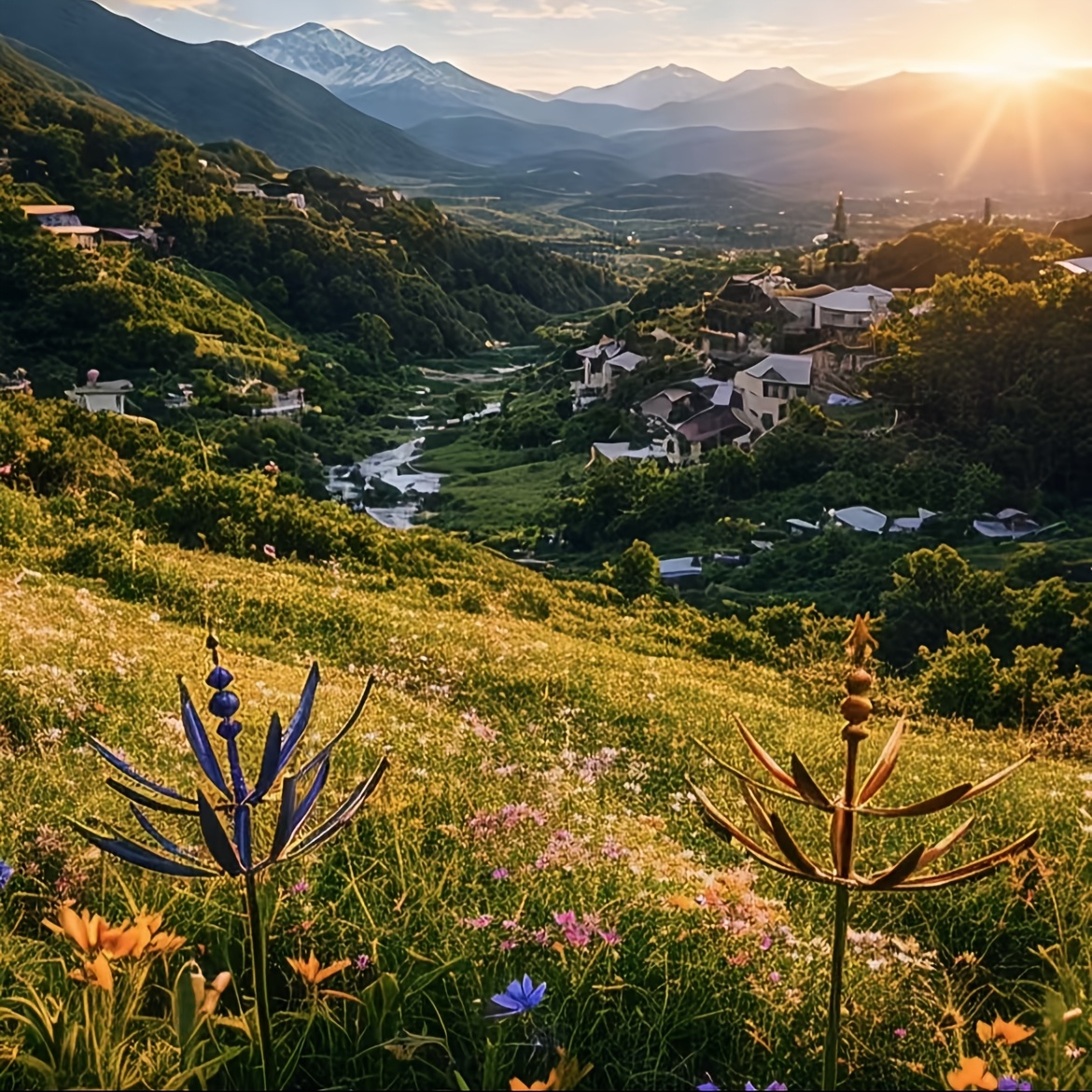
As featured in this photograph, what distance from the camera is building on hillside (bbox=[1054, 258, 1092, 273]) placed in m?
35.7

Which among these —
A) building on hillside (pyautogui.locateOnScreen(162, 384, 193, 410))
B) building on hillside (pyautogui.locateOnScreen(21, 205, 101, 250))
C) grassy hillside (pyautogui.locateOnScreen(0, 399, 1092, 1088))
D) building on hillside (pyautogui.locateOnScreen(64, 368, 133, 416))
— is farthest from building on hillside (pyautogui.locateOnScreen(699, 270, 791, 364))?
grassy hillside (pyautogui.locateOnScreen(0, 399, 1092, 1088))

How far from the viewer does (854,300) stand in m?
42.1

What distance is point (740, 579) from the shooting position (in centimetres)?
2438

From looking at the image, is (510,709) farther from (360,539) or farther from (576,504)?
(576,504)

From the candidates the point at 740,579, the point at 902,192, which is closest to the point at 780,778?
the point at 740,579

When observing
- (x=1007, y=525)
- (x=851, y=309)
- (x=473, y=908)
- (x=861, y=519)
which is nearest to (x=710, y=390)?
(x=851, y=309)

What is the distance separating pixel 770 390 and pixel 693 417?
2787mm

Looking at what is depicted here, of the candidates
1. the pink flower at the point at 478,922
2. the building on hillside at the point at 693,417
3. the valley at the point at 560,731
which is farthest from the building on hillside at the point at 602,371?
the pink flower at the point at 478,922

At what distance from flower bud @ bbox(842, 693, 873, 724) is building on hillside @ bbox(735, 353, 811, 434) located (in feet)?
110

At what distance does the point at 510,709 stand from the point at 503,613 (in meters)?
5.05

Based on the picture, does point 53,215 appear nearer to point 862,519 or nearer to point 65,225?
point 65,225

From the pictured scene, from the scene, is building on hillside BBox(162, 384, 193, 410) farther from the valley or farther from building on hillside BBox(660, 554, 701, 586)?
building on hillside BBox(660, 554, 701, 586)

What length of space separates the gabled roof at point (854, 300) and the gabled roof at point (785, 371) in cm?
553

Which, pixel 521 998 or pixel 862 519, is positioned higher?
pixel 521 998
